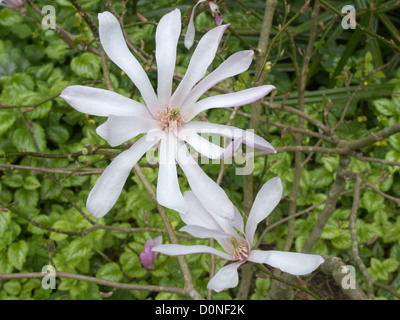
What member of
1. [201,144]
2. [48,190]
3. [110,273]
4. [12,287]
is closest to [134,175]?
[48,190]

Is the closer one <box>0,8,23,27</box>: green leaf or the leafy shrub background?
the leafy shrub background

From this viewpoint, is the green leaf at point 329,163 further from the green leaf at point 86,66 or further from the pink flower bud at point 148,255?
the green leaf at point 86,66

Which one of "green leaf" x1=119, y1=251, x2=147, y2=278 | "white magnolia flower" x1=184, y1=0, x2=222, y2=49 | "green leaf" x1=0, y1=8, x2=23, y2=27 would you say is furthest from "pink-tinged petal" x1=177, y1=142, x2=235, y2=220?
"green leaf" x1=0, y1=8, x2=23, y2=27

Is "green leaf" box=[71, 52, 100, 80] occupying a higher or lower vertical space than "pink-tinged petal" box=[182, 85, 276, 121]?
higher

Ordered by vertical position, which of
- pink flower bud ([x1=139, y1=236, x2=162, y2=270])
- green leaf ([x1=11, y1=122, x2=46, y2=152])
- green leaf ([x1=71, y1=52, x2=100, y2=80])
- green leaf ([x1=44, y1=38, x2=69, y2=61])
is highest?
green leaf ([x1=44, y1=38, x2=69, y2=61])

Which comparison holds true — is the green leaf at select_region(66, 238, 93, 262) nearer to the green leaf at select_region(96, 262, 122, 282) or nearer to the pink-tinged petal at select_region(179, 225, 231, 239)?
the green leaf at select_region(96, 262, 122, 282)

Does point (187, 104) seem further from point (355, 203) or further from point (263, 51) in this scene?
point (355, 203)
